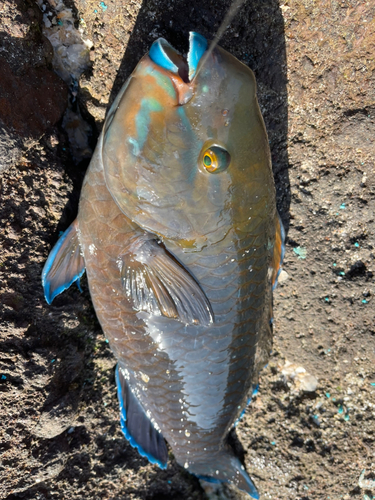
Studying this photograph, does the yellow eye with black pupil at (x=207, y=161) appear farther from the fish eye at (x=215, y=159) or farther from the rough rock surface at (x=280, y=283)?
the rough rock surface at (x=280, y=283)

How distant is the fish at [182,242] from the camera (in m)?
1.63

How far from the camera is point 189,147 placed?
167 cm

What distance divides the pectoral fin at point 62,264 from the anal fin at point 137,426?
74 cm

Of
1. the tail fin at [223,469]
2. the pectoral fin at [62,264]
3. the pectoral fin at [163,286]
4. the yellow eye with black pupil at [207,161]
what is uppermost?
the yellow eye with black pupil at [207,161]

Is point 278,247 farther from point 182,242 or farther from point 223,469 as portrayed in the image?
point 223,469

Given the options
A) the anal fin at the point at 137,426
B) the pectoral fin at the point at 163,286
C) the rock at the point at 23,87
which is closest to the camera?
the pectoral fin at the point at 163,286

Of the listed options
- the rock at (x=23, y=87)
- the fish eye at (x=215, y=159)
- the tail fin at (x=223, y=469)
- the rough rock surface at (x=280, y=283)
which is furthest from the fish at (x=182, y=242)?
the rock at (x=23, y=87)

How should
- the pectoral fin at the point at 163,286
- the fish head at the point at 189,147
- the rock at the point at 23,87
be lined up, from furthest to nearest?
the rock at the point at 23,87, the pectoral fin at the point at 163,286, the fish head at the point at 189,147

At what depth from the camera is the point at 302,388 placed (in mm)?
2975

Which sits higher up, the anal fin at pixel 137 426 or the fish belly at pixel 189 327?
the fish belly at pixel 189 327

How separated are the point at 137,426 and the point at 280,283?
153 centimetres

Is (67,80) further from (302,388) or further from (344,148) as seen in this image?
(302,388)

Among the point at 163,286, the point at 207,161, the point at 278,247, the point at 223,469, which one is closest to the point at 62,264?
the point at 163,286

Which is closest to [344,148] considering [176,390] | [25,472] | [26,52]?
[176,390]
